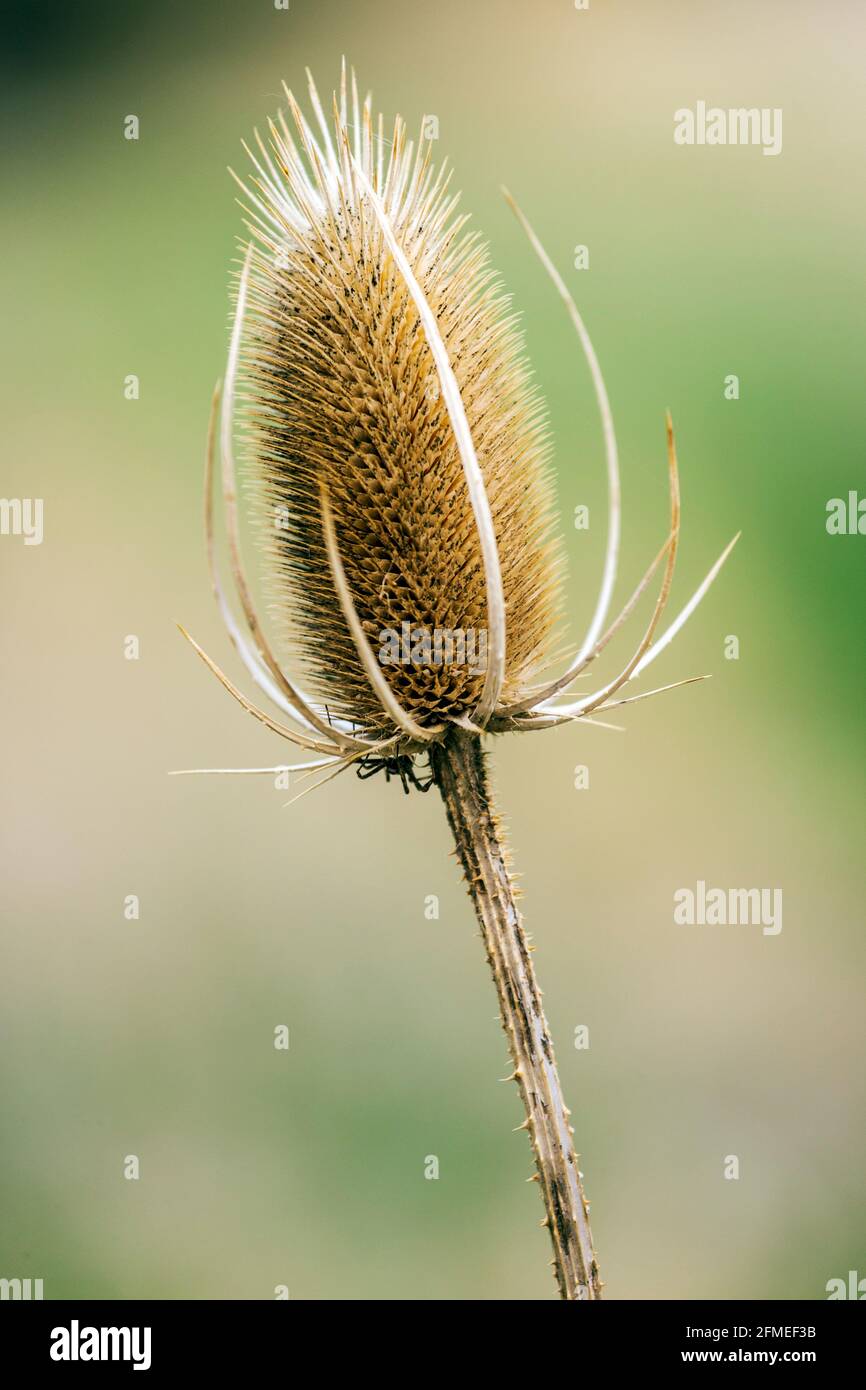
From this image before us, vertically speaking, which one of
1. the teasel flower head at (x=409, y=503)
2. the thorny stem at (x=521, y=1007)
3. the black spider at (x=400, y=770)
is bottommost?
the thorny stem at (x=521, y=1007)

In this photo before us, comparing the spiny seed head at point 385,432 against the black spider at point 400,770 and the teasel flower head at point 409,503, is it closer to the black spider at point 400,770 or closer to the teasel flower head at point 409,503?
the teasel flower head at point 409,503

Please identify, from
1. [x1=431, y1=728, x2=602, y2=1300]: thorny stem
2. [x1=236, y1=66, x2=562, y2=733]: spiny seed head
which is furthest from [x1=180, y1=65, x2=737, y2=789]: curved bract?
[x1=431, y1=728, x2=602, y2=1300]: thorny stem

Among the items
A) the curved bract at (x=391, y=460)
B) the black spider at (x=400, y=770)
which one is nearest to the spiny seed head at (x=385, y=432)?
the curved bract at (x=391, y=460)

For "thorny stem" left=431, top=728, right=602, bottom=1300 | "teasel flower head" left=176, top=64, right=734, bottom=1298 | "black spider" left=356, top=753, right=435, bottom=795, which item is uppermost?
"teasel flower head" left=176, top=64, right=734, bottom=1298

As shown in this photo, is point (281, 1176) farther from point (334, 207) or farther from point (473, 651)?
point (334, 207)

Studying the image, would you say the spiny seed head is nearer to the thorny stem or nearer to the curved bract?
the curved bract

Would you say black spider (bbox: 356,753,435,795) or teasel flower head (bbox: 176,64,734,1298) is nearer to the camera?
teasel flower head (bbox: 176,64,734,1298)
